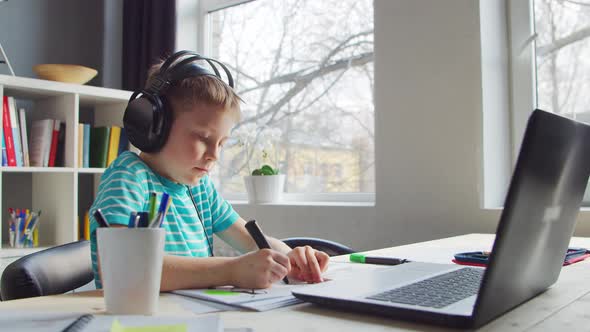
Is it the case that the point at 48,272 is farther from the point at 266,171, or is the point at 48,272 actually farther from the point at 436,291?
the point at 266,171

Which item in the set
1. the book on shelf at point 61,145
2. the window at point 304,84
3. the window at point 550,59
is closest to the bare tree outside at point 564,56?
the window at point 550,59

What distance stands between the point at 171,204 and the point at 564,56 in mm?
1556

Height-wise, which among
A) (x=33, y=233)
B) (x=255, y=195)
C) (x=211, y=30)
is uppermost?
(x=211, y=30)

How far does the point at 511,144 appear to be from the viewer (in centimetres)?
208

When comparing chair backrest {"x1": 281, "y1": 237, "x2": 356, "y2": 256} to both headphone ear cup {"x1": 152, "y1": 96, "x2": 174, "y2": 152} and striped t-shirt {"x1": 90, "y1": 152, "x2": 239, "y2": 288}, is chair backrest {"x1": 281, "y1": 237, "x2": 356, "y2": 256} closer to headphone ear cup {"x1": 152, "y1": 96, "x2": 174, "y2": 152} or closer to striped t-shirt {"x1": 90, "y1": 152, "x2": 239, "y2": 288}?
striped t-shirt {"x1": 90, "y1": 152, "x2": 239, "y2": 288}

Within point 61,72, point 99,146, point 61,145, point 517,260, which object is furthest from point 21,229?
point 517,260

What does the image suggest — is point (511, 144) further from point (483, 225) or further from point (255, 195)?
point (255, 195)

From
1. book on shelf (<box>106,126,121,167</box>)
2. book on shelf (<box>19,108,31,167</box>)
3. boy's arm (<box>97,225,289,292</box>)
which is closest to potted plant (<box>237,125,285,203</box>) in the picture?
book on shelf (<box>106,126,121,167</box>)

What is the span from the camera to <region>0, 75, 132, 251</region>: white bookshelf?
2.37m

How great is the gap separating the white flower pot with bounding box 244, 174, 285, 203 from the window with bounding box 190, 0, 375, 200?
16 cm

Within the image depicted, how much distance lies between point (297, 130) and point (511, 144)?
1043 millimetres

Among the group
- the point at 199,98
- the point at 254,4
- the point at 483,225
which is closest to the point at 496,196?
the point at 483,225

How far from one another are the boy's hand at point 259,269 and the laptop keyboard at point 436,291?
0.19 metres

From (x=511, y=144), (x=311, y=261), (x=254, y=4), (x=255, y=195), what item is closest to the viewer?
(x=311, y=261)
